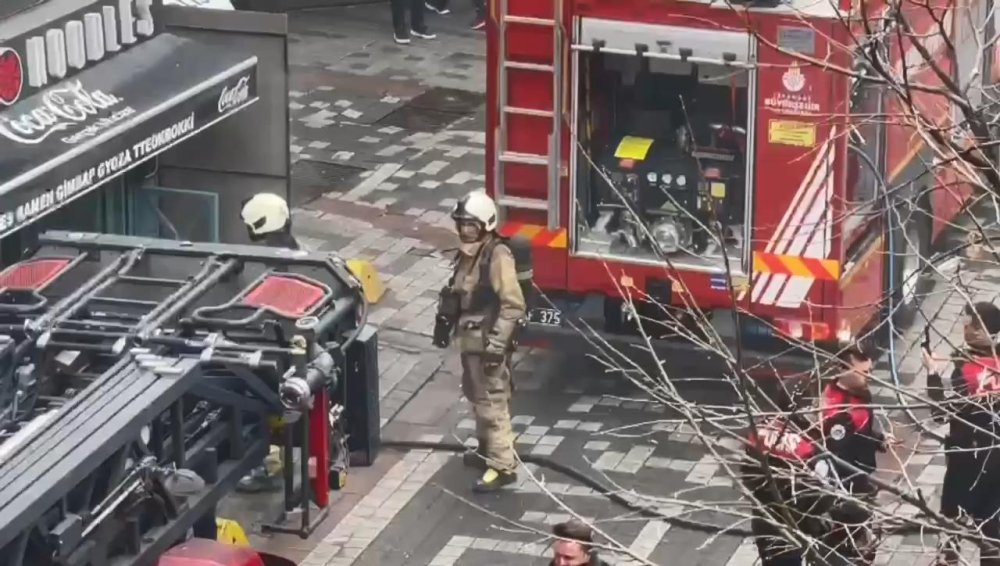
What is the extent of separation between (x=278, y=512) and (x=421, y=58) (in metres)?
10.7

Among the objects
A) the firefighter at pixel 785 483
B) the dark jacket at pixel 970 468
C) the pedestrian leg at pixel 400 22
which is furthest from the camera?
the pedestrian leg at pixel 400 22

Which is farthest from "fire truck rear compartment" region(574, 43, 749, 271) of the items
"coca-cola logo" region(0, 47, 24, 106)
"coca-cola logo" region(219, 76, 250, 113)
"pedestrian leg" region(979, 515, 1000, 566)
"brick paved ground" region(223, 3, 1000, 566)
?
"coca-cola logo" region(0, 47, 24, 106)

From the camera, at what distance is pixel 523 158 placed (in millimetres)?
12680

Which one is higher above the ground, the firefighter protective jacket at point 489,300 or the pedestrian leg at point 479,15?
the firefighter protective jacket at point 489,300

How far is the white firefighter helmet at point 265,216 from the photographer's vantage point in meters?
11.7

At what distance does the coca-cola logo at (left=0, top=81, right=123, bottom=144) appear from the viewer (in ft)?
39.9

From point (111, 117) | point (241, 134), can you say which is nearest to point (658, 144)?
point (241, 134)

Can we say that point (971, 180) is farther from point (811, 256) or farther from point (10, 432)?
point (811, 256)

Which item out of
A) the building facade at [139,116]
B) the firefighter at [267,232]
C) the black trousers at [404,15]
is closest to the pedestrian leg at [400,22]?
the black trousers at [404,15]

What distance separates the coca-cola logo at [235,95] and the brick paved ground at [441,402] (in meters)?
1.84

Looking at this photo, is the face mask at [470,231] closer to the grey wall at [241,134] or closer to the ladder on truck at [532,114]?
the ladder on truck at [532,114]

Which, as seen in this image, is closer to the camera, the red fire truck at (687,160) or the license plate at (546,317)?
the red fire truck at (687,160)

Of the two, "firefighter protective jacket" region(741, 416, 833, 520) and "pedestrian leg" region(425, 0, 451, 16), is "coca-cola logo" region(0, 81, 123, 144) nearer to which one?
"firefighter protective jacket" region(741, 416, 833, 520)

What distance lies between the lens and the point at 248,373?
9789mm
